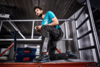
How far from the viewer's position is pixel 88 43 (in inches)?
66.2

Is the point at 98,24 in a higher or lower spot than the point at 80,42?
higher

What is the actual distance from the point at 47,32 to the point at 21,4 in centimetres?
215

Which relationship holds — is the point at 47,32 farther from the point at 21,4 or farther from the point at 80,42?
A: the point at 21,4

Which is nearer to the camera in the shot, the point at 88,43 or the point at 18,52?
the point at 18,52

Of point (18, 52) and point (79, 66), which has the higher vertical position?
point (18, 52)

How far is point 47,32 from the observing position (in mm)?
1142

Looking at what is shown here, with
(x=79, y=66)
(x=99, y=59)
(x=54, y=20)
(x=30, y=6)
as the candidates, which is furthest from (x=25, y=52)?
Result: (x=30, y=6)

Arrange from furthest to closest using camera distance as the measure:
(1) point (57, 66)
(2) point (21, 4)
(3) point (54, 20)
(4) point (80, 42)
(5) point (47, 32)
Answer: (2) point (21, 4) < (4) point (80, 42) < (3) point (54, 20) < (5) point (47, 32) < (1) point (57, 66)

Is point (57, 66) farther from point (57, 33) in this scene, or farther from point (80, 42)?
point (80, 42)

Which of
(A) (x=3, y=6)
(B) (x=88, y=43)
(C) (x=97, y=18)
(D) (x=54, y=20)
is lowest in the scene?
(B) (x=88, y=43)

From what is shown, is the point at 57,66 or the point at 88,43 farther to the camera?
the point at 88,43

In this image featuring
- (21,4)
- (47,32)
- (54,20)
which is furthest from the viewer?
(21,4)

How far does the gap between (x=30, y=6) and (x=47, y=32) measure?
2080mm

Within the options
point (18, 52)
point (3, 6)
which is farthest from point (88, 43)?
point (3, 6)
